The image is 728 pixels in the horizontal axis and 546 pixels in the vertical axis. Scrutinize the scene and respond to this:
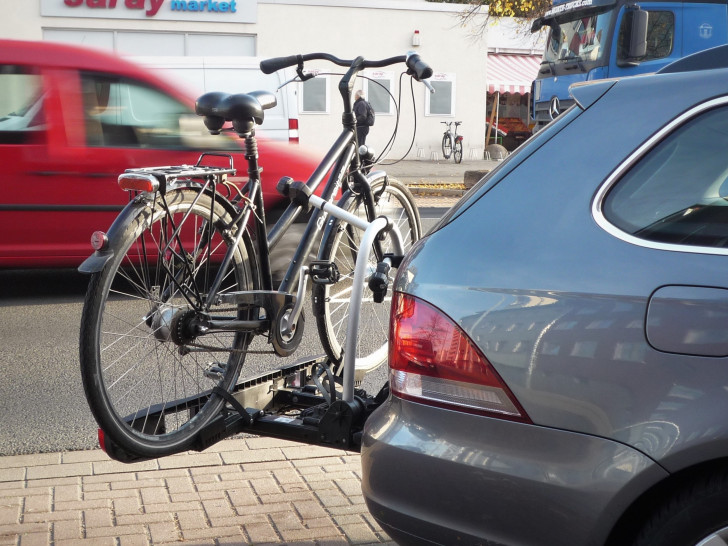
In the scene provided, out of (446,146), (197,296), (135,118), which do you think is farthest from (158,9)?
(197,296)

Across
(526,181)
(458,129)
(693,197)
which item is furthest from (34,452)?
(458,129)

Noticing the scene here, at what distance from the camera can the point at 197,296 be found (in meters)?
3.43

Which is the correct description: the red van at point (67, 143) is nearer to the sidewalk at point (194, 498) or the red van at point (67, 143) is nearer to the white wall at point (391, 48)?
the sidewalk at point (194, 498)

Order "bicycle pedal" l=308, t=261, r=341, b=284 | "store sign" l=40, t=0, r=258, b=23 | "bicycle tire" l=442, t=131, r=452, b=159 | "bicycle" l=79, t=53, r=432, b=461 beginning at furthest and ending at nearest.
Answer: "bicycle tire" l=442, t=131, r=452, b=159 < "store sign" l=40, t=0, r=258, b=23 < "bicycle pedal" l=308, t=261, r=341, b=284 < "bicycle" l=79, t=53, r=432, b=461

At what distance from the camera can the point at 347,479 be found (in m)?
4.05

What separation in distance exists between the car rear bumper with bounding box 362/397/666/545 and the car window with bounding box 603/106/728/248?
507mm

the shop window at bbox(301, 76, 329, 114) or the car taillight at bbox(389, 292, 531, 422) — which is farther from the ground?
the car taillight at bbox(389, 292, 531, 422)

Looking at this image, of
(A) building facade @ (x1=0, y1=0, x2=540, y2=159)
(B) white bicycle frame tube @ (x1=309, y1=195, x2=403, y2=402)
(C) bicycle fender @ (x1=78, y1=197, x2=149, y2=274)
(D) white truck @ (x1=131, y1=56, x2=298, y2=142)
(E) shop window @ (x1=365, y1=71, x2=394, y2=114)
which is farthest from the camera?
(E) shop window @ (x1=365, y1=71, x2=394, y2=114)

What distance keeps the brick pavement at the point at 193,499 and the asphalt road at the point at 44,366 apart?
1.08ft

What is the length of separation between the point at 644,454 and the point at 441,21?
28784 mm

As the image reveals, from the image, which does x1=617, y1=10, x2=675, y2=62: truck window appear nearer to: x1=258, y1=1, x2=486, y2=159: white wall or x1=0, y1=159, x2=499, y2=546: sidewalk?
x1=0, y1=159, x2=499, y2=546: sidewalk

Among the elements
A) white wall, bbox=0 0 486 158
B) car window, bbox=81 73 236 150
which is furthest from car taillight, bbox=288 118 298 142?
white wall, bbox=0 0 486 158

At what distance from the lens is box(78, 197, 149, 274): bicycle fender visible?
311cm

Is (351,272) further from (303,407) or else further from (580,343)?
(580,343)
